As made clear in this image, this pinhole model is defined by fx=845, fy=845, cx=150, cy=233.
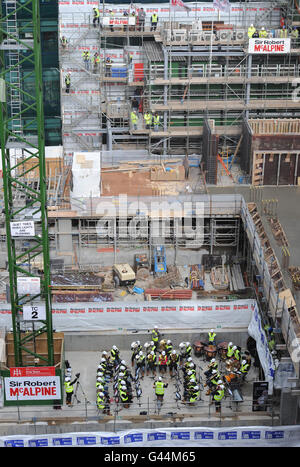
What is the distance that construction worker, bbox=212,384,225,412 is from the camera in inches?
1432

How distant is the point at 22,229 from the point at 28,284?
7.83ft

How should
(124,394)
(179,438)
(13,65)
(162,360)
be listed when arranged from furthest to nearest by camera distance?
(162,360)
(124,394)
(13,65)
(179,438)

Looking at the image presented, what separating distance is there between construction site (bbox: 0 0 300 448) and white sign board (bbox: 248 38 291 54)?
8cm

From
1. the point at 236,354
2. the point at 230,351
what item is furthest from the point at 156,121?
the point at 236,354

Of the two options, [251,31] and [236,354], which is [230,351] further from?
[251,31]

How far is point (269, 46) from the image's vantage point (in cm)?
5066

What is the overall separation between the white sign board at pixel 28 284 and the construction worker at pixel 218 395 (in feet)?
28.9

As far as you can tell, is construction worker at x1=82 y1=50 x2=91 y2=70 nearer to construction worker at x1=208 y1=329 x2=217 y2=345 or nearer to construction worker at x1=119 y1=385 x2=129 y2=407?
construction worker at x1=208 y1=329 x2=217 y2=345

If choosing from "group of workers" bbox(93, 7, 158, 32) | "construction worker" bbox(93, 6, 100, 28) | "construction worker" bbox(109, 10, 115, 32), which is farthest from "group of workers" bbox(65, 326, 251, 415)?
"construction worker" bbox(93, 6, 100, 28)

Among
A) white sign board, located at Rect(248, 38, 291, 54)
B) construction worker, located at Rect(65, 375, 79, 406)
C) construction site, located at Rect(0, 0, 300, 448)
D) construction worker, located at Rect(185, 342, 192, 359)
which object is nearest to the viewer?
construction site, located at Rect(0, 0, 300, 448)

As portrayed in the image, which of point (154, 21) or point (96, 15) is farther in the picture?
point (154, 21)

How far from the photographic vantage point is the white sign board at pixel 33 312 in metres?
36.1

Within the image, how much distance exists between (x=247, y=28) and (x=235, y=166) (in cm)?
907

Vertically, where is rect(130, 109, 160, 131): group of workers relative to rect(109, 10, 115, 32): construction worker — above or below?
below
